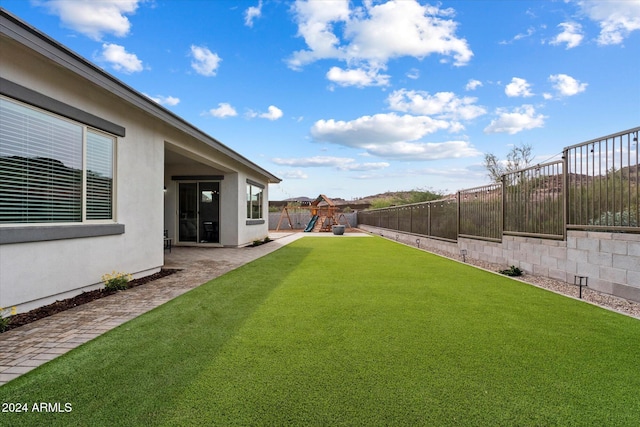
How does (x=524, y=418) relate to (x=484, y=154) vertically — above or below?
below

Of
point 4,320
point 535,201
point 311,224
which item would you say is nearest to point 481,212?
point 535,201

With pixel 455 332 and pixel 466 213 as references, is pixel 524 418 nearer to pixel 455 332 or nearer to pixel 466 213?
pixel 455 332

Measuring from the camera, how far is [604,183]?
5090mm

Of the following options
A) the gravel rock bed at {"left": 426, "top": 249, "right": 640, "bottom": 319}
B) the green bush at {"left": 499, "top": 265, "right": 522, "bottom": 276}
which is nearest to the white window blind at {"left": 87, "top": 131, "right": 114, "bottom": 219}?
the gravel rock bed at {"left": 426, "top": 249, "right": 640, "bottom": 319}

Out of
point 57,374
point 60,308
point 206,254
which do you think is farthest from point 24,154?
point 206,254

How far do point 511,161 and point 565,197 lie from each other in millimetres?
14165

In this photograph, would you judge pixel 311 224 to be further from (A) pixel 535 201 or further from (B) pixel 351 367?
(B) pixel 351 367

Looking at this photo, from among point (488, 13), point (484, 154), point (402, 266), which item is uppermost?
point (488, 13)

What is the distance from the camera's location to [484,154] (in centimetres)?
1959

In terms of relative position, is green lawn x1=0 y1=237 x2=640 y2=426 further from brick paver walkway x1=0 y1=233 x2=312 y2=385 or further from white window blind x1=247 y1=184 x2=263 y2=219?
white window blind x1=247 y1=184 x2=263 y2=219

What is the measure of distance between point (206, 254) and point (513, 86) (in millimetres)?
11818

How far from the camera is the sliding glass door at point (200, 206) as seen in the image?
472 inches

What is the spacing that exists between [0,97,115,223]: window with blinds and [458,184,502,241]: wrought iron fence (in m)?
8.38

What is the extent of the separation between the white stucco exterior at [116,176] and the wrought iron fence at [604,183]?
7380mm
